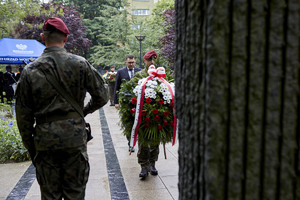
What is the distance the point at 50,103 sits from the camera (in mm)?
2693

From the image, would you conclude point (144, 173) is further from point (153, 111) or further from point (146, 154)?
point (153, 111)

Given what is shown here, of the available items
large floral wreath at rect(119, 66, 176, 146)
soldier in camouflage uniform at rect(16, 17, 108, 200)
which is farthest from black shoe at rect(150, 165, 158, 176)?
soldier in camouflage uniform at rect(16, 17, 108, 200)

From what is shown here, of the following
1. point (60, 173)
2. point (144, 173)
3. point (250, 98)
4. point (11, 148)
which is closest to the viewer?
point (250, 98)

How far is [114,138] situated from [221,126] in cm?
774

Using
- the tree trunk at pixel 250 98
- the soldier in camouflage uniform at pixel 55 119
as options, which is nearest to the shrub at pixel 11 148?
the soldier in camouflage uniform at pixel 55 119

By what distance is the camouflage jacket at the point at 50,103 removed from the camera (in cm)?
268

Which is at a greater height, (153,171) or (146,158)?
(146,158)

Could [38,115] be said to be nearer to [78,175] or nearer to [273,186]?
[78,175]

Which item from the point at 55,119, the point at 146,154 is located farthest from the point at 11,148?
the point at 55,119

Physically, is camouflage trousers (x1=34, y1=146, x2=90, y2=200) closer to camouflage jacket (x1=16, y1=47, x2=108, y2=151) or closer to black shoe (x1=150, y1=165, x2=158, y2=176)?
camouflage jacket (x1=16, y1=47, x2=108, y2=151)

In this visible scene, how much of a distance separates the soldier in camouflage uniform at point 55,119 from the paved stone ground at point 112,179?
5.28 feet

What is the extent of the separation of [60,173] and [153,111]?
2063mm

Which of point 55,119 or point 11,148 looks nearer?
point 55,119

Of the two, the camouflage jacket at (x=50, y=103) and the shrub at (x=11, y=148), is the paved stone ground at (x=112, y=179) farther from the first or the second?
the camouflage jacket at (x=50, y=103)
